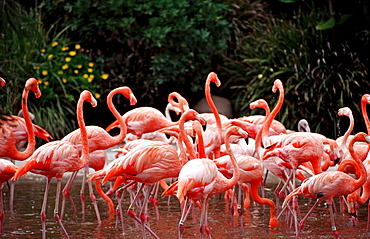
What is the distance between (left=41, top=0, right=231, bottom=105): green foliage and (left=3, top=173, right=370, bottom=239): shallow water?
4705 mm

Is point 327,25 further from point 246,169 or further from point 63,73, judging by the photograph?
point 246,169

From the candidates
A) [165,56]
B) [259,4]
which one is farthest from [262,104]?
[259,4]

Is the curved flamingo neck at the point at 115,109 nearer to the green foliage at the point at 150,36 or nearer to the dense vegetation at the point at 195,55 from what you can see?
the dense vegetation at the point at 195,55

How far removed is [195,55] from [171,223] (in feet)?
21.1

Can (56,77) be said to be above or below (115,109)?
above

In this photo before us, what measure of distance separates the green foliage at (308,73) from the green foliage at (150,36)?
0.93 meters

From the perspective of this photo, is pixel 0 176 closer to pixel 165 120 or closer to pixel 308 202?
pixel 165 120

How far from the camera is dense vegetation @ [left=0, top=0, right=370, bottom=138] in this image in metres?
10.5

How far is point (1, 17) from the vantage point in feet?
11.0

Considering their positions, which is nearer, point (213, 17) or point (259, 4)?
point (213, 17)

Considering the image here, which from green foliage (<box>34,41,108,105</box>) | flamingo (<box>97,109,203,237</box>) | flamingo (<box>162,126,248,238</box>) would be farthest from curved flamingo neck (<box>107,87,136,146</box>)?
green foliage (<box>34,41,108,105</box>)

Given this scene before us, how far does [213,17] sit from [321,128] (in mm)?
3080

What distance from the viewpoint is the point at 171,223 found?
19.7 ft

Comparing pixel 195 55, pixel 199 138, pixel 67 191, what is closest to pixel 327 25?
pixel 195 55
